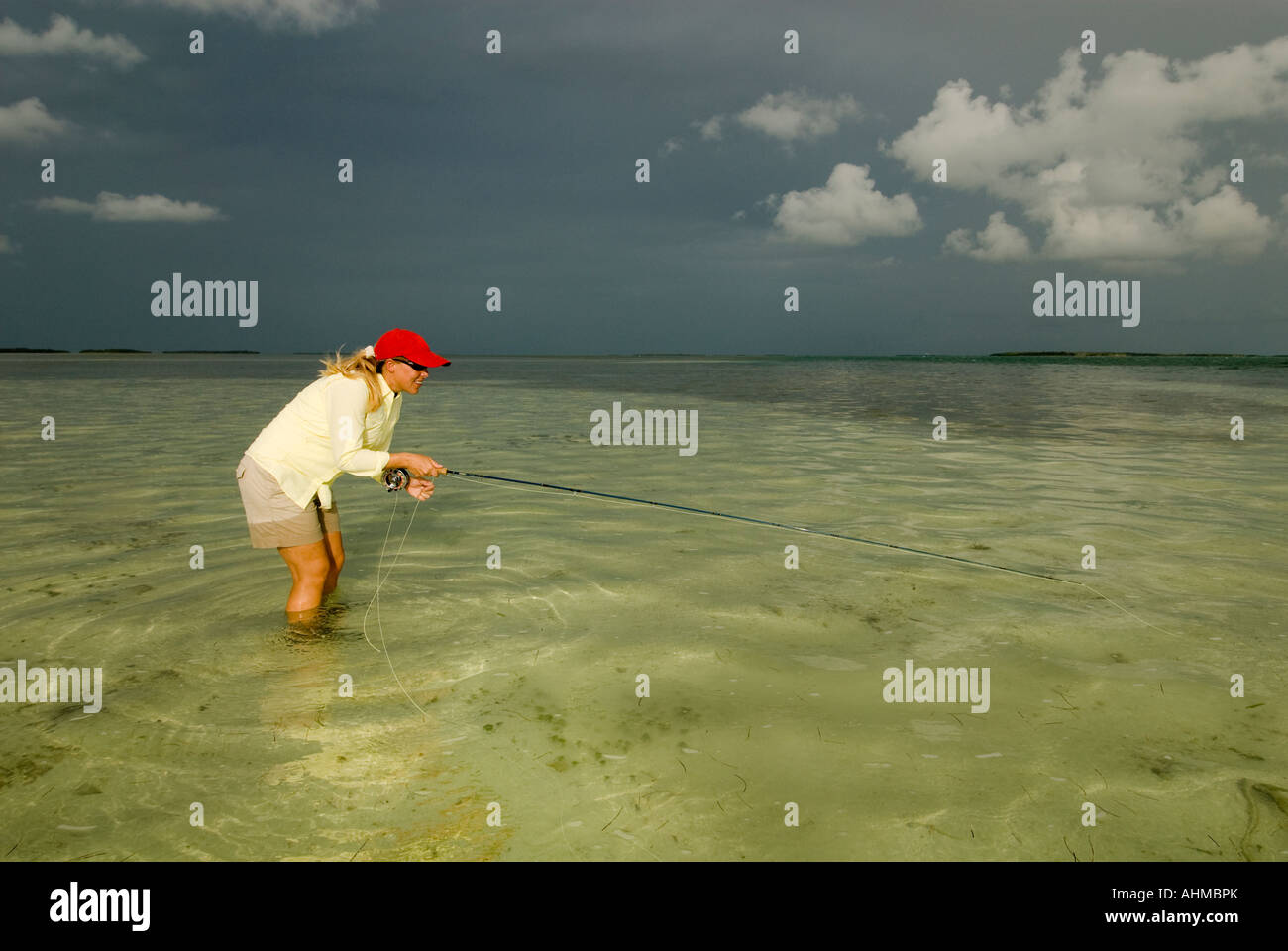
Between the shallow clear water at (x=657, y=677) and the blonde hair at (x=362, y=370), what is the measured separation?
1.55 m

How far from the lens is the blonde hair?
4.53m

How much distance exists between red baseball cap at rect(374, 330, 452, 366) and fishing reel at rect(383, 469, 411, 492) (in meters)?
0.76

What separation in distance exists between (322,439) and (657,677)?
8.62 feet

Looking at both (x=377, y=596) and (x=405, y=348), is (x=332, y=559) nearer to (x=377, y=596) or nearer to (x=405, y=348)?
(x=377, y=596)

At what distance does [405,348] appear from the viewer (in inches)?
179

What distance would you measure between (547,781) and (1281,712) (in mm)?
3608

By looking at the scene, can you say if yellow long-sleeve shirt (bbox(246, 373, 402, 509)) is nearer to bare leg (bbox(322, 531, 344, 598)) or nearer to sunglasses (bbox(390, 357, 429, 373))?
sunglasses (bbox(390, 357, 429, 373))

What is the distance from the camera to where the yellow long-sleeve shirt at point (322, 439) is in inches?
176

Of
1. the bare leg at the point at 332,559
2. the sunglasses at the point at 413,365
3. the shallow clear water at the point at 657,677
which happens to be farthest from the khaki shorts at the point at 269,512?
the sunglasses at the point at 413,365

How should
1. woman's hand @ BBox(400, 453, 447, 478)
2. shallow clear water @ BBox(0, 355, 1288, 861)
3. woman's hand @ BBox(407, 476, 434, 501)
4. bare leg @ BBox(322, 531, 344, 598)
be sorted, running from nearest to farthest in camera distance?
shallow clear water @ BBox(0, 355, 1288, 861)
woman's hand @ BBox(400, 453, 447, 478)
woman's hand @ BBox(407, 476, 434, 501)
bare leg @ BBox(322, 531, 344, 598)

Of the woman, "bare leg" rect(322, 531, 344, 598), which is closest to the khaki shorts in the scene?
the woman
